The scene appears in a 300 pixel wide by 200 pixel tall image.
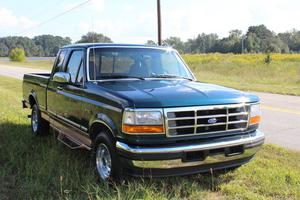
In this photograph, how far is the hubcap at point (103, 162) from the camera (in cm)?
456

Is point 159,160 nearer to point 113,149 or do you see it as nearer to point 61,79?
point 113,149

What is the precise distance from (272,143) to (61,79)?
4115 millimetres

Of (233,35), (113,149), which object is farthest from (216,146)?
(233,35)

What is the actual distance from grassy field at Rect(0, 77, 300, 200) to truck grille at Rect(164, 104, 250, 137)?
0.75 metres

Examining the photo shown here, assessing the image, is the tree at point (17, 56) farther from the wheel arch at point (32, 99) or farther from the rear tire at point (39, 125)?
the rear tire at point (39, 125)

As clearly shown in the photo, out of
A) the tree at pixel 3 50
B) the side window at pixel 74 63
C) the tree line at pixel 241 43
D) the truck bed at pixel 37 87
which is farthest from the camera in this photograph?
the tree at pixel 3 50

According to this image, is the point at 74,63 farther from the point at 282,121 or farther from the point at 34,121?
the point at 282,121

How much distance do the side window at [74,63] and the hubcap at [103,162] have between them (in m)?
1.38

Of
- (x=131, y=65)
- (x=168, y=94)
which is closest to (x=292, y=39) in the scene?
(x=131, y=65)

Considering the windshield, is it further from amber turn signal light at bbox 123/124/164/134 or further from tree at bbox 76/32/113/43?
amber turn signal light at bbox 123/124/164/134

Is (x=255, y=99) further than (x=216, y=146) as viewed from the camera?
Yes

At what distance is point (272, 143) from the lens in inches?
281

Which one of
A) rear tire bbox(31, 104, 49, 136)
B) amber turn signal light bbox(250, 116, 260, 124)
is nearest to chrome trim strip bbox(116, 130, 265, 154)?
amber turn signal light bbox(250, 116, 260, 124)

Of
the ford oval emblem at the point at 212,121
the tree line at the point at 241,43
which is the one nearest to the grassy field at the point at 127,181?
the ford oval emblem at the point at 212,121
